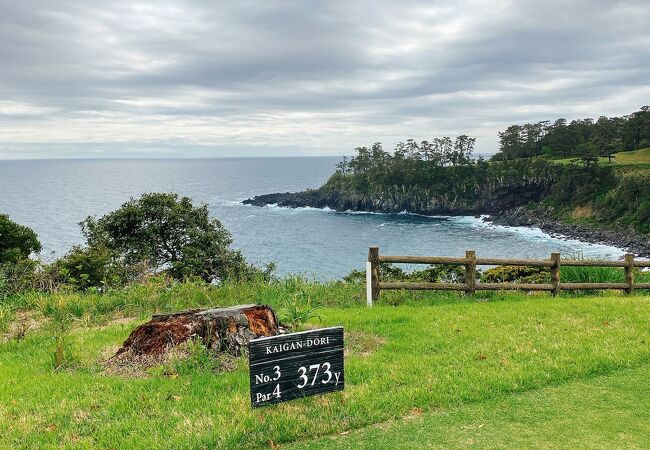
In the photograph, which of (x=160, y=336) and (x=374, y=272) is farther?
(x=374, y=272)

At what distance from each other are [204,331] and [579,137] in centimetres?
14653

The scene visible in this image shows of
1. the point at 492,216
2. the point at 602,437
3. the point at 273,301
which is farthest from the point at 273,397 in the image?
the point at 492,216

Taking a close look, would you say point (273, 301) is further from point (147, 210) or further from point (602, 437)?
point (147, 210)

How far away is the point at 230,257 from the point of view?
29.6 metres

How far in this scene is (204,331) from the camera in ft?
26.5

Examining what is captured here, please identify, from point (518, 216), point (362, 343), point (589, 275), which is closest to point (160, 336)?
point (362, 343)

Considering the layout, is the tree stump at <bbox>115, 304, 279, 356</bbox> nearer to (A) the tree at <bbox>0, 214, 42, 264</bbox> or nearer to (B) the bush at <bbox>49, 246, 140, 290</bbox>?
(B) the bush at <bbox>49, 246, 140, 290</bbox>

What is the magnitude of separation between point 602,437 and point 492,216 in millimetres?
114276

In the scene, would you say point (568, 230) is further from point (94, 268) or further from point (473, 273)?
point (473, 273)

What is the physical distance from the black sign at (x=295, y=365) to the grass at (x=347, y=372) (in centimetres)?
34

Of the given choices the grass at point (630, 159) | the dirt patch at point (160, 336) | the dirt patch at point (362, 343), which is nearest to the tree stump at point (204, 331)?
the dirt patch at point (160, 336)

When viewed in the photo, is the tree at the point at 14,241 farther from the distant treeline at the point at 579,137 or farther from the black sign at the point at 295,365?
the distant treeline at the point at 579,137

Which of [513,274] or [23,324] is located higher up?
[23,324]

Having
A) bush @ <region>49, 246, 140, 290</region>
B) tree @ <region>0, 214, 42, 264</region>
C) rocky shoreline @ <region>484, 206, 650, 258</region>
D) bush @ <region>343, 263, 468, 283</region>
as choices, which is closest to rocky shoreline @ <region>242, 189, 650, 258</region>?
rocky shoreline @ <region>484, 206, 650, 258</region>
